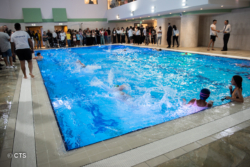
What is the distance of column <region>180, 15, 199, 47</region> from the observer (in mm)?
13609

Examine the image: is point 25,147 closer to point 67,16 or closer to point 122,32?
point 122,32

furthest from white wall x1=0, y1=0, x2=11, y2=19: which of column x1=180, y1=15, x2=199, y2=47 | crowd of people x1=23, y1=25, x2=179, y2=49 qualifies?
column x1=180, y1=15, x2=199, y2=47

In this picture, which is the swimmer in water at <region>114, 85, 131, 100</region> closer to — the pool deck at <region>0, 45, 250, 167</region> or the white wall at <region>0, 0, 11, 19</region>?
the pool deck at <region>0, 45, 250, 167</region>

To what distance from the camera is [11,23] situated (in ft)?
59.6

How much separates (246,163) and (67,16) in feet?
72.6

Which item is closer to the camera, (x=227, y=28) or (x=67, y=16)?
(x=227, y=28)

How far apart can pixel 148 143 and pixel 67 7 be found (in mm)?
21789

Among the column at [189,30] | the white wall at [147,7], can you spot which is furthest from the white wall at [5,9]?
the column at [189,30]

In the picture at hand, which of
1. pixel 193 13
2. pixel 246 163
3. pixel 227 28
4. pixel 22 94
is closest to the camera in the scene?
pixel 246 163

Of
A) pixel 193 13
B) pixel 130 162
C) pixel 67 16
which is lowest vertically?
pixel 130 162

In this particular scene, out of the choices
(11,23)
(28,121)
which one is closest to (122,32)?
(11,23)

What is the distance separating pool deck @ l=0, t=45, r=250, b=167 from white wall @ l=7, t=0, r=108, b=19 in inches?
770

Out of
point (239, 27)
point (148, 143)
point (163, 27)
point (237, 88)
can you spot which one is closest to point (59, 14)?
point (163, 27)

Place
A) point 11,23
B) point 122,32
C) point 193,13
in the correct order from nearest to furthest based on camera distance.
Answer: point 193,13, point 11,23, point 122,32
